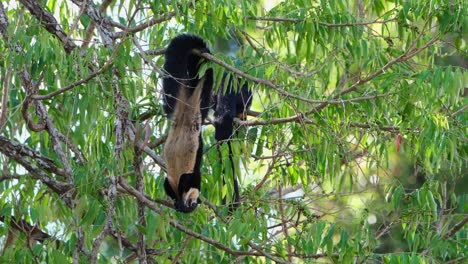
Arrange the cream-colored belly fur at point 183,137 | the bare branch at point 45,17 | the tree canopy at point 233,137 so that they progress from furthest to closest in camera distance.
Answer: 1. the cream-colored belly fur at point 183,137
2. the bare branch at point 45,17
3. the tree canopy at point 233,137

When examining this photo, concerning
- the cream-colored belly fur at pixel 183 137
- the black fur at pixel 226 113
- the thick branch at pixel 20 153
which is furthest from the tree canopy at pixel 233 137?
the black fur at pixel 226 113

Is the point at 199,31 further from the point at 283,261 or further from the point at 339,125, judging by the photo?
the point at 283,261

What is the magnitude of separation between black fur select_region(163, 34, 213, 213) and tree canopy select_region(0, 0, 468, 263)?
8 centimetres

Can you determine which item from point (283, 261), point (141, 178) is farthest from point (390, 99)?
point (141, 178)

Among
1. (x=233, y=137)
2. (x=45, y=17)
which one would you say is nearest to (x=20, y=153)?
(x=45, y=17)

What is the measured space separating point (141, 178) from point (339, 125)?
0.97 metres

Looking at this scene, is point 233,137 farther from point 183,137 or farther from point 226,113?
point 226,113

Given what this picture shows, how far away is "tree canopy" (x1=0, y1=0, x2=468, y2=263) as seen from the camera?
151 inches

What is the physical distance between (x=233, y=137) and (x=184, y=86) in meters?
0.37

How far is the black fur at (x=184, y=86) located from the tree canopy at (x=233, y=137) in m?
0.08

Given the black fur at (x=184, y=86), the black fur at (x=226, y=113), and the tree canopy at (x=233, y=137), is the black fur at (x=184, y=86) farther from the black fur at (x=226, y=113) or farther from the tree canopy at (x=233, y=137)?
the black fur at (x=226, y=113)

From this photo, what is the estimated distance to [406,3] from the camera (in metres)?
4.09

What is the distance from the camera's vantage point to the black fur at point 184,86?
427cm

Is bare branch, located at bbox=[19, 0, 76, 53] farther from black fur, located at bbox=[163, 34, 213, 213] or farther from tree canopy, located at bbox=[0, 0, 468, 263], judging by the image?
black fur, located at bbox=[163, 34, 213, 213]
